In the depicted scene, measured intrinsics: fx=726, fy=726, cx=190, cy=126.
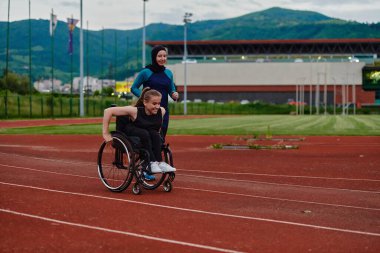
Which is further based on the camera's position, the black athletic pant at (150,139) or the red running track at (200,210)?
the black athletic pant at (150,139)

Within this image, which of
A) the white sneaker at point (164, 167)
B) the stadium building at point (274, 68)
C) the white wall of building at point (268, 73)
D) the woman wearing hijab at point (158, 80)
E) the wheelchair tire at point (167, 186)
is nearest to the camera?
the white sneaker at point (164, 167)

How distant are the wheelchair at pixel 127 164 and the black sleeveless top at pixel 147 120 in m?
0.19

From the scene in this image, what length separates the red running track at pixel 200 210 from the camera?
665 centimetres

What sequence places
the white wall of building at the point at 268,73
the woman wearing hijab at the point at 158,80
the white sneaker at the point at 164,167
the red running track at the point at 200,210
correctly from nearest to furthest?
1. the red running track at the point at 200,210
2. the white sneaker at the point at 164,167
3. the woman wearing hijab at the point at 158,80
4. the white wall of building at the point at 268,73

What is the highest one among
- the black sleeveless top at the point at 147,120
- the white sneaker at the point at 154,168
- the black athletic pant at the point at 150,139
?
the black sleeveless top at the point at 147,120

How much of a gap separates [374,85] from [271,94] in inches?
729

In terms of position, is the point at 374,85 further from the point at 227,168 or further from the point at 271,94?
the point at 227,168

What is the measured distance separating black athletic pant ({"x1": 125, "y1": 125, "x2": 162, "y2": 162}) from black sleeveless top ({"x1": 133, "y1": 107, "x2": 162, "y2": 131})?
71mm

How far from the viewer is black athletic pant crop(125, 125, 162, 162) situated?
1010cm

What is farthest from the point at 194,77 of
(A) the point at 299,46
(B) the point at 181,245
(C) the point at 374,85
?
(B) the point at 181,245

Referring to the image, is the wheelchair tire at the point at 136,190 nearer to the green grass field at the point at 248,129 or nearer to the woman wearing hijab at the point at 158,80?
the woman wearing hijab at the point at 158,80

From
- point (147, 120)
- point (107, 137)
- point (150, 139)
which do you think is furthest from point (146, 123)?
point (107, 137)

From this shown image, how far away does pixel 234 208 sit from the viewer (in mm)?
8891

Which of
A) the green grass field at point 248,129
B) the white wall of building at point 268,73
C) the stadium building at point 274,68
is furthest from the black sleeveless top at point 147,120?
the stadium building at point 274,68
